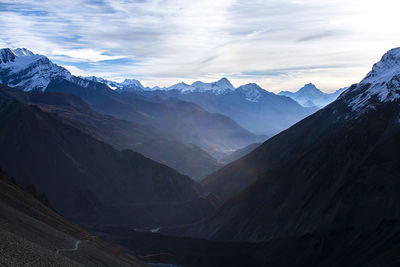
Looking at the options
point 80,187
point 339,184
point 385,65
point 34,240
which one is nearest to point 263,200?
point 339,184

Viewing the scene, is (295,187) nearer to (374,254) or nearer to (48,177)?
(374,254)

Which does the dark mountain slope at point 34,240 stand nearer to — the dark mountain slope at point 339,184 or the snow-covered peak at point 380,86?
the dark mountain slope at point 339,184

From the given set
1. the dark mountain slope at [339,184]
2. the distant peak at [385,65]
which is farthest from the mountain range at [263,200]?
the distant peak at [385,65]

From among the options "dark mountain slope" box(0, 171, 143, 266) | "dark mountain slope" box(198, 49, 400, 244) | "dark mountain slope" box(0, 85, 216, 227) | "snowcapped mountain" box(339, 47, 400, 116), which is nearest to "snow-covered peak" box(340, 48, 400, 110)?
"snowcapped mountain" box(339, 47, 400, 116)

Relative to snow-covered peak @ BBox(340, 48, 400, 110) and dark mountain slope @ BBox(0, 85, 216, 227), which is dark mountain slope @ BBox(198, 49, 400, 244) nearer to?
snow-covered peak @ BBox(340, 48, 400, 110)

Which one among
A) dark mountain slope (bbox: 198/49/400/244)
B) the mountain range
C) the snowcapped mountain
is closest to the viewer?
the mountain range

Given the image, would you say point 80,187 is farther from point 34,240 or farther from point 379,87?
point 34,240
